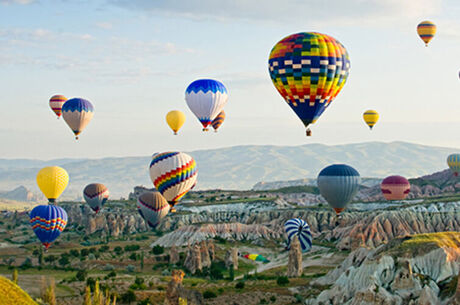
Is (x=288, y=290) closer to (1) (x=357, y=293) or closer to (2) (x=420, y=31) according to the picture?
(1) (x=357, y=293)

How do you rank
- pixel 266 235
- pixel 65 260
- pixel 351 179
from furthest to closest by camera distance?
pixel 266 235, pixel 65 260, pixel 351 179

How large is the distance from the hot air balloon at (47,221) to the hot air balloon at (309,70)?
5071cm

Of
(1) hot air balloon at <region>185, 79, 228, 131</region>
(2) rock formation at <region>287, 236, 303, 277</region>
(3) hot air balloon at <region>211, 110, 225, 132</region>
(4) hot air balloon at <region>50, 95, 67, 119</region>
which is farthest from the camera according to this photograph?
A: (4) hot air balloon at <region>50, 95, 67, 119</region>

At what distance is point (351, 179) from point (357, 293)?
48.5m

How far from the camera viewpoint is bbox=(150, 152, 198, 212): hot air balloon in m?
108

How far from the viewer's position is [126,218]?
598ft

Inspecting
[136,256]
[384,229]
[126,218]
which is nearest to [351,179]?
[384,229]

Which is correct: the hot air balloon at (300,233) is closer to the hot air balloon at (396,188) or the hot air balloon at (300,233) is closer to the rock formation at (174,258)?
the rock formation at (174,258)

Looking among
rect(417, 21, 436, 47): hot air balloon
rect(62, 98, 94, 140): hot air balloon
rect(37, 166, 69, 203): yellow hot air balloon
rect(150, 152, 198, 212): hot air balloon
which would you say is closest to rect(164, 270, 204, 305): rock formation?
rect(150, 152, 198, 212): hot air balloon

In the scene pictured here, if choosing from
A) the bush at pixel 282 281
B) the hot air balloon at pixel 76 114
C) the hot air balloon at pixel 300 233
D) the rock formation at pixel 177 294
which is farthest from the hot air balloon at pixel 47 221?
the rock formation at pixel 177 294

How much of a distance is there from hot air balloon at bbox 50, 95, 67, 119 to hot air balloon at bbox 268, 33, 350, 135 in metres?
82.6

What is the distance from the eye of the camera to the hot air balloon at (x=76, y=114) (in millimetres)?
139500

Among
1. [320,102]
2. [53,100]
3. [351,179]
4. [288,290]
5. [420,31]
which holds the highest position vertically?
[420,31]

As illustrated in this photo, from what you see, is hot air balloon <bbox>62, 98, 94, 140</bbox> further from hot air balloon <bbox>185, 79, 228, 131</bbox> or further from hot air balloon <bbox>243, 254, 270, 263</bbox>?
hot air balloon <bbox>243, 254, 270, 263</bbox>
